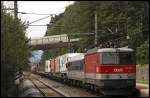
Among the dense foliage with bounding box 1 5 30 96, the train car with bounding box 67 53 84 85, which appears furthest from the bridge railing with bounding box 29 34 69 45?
the dense foliage with bounding box 1 5 30 96

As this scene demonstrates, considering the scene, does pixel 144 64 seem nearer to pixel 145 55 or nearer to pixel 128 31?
pixel 145 55

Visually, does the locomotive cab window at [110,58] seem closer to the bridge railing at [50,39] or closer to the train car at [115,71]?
the train car at [115,71]

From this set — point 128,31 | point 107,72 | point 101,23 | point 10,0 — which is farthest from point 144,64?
point 107,72

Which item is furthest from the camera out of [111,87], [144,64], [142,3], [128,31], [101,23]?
[101,23]

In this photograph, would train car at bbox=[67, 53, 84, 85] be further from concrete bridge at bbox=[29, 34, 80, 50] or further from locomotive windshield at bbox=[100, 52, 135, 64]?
concrete bridge at bbox=[29, 34, 80, 50]

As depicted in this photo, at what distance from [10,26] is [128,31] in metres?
21.8

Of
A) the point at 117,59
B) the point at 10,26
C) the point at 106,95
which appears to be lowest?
the point at 106,95

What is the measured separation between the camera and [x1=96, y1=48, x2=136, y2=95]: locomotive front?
106ft

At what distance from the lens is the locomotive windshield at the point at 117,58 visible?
1297 inches

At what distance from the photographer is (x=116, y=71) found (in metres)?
32.7

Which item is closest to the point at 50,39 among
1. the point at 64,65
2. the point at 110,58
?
the point at 64,65

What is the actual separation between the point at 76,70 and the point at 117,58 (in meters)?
13.5

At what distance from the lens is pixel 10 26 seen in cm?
3819

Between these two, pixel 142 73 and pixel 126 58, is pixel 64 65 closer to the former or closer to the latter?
pixel 142 73
